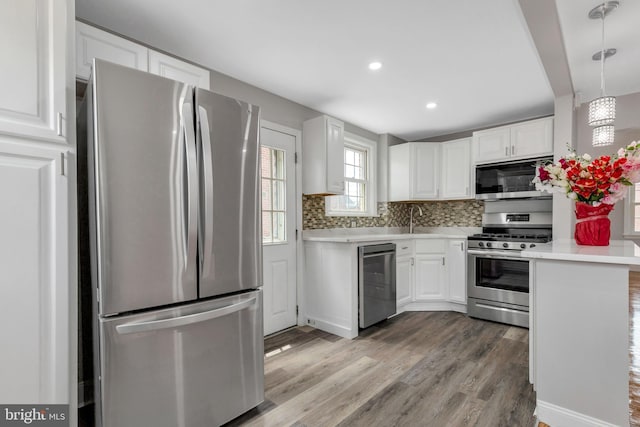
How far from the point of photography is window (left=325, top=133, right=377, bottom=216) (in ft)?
13.2

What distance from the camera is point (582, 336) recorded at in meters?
1.65

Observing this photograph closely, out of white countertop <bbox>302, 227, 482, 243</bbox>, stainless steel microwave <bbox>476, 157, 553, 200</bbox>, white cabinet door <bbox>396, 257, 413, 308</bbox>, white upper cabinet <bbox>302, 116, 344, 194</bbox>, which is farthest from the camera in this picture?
white cabinet door <bbox>396, 257, 413, 308</bbox>

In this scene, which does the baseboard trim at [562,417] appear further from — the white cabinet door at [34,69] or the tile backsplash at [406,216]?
the white cabinet door at [34,69]

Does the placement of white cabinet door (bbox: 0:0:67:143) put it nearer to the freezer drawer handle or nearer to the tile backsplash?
the freezer drawer handle

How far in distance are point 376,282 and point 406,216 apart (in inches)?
79.4

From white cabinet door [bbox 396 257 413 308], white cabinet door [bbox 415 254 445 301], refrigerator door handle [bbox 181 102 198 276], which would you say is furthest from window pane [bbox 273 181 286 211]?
white cabinet door [bbox 415 254 445 301]

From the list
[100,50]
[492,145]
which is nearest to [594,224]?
[492,145]

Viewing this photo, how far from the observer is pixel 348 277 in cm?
305

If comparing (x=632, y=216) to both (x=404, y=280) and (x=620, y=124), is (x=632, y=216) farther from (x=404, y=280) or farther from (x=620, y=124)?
(x=404, y=280)

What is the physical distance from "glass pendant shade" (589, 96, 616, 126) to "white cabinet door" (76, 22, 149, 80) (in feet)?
10.2

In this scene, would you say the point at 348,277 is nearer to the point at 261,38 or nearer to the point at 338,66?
the point at 338,66

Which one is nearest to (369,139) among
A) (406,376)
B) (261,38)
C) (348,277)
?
(348,277)

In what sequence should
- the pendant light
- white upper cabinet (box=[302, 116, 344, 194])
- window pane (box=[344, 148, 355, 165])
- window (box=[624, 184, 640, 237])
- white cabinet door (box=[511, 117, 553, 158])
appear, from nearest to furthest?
1. the pendant light
2. white upper cabinet (box=[302, 116, 344, 194])
3. white cabinet door (box=[511, 117, 553, 158])
4. window pane (box=[344, 148, 355, 165])
5. window (box=[624, 184, 640, 237])

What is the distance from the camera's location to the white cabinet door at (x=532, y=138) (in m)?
3.44
